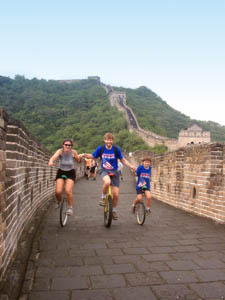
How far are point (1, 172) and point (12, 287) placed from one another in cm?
107

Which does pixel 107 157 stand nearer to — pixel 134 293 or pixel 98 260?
pixel 98 260

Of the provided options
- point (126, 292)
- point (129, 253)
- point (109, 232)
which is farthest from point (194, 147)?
point (126, 292)

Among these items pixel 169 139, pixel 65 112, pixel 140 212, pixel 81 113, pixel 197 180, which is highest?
pixel 65 112

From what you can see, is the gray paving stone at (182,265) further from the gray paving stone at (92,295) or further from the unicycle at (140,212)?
the unicycle at (140,212)

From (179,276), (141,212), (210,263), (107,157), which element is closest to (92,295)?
(179,276)

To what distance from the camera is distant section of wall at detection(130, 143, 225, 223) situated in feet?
24.0

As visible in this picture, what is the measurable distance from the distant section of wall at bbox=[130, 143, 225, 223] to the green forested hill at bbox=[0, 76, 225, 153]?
5471cm

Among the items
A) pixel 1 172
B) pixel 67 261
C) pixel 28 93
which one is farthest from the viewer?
pixel 28 93

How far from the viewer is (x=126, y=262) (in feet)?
13.7

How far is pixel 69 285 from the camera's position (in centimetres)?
337

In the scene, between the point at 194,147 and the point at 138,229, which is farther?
the point at 194,147

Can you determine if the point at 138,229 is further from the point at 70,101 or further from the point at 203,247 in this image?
the point at 70,101

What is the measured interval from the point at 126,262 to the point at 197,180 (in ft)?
15.1

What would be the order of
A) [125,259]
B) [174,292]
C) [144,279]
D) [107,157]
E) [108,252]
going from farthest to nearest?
[107,157]
[108,252]
[125,259]
[144,279]
[174,292]
